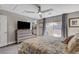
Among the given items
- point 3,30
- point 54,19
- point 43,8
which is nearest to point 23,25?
point 3,30

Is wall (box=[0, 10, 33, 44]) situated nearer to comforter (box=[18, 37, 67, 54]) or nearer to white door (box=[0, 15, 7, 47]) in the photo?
white door (box=[0, 15, 7, 47])

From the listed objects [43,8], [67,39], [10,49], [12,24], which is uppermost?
[43,8]

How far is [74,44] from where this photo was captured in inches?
74.0

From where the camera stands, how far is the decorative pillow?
6.17ft

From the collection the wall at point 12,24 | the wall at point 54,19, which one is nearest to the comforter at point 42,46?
the wall at point 12,24

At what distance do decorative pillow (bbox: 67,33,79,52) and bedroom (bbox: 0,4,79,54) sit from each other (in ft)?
0.08

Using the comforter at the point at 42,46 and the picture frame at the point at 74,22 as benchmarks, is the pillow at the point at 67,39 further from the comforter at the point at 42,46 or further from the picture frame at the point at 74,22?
the picture frame at the point at 74,22

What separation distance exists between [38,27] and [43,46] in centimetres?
37

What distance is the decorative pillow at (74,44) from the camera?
1.88m

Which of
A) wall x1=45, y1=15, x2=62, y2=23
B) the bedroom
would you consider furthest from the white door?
wall x1=45, y1=15, x2=62, y2=23

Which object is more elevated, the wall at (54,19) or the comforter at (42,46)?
the wall at (54,19)

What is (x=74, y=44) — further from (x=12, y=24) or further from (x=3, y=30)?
(x=3, y=30)

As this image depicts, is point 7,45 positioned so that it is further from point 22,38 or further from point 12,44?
point 22,38
